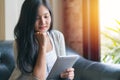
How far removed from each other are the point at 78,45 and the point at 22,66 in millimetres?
1287

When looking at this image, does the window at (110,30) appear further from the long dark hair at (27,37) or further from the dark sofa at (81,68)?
the long dark hair at (27,37)

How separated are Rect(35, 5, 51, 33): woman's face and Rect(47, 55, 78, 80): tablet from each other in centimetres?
23

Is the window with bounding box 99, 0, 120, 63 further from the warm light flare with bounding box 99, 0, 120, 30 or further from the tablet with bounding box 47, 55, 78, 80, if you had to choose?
the tablet with bounding box 47, 55, 78, 80

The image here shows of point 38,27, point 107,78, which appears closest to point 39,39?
point 38,27

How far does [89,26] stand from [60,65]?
119cm

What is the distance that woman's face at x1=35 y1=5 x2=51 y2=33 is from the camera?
1.48 meters

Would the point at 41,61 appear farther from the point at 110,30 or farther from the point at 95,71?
the point at 110,30

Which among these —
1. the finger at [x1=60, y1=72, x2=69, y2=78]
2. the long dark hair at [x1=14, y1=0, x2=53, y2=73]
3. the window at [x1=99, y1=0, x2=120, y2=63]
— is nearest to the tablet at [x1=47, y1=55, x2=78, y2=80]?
the finger at [x1=60, y1=72, x2=69, y2=78]

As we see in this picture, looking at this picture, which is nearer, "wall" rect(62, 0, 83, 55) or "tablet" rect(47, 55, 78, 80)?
"tablet" rect(47, 55, 78, 80)

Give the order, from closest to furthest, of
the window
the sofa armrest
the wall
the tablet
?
the tablet
the sofa armrest
the window
the wall

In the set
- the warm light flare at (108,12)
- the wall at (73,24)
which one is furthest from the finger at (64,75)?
the wall at (73,24)

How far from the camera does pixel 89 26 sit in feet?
8.31

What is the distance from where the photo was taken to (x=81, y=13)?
2590 mm

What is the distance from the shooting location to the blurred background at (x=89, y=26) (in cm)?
234
